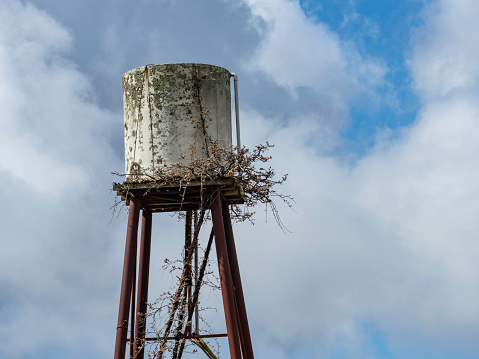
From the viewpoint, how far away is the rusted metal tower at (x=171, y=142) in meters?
13.6

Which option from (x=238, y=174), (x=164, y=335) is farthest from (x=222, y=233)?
(x=164, y=335)

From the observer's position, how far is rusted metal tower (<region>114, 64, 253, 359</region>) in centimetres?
1356

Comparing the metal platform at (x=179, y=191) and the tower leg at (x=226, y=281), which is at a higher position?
the metal platform at (x=179, y=191)

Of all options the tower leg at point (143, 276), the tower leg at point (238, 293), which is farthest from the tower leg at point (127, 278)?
the tower leg at point (238, 293)

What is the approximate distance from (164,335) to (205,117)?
128 inches

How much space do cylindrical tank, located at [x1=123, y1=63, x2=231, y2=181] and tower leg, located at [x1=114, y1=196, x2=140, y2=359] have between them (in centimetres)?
56

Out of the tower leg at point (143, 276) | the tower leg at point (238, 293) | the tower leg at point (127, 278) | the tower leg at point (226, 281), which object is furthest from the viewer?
the tower leg at point (143, 276)

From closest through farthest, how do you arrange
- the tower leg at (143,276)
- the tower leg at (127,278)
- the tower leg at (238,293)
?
the tower leg at (127,278), the tower leg at (238,293), the tower leg at (143,276)

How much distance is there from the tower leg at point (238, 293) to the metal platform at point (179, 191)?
0.43 m

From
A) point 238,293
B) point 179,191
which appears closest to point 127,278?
point 179,191

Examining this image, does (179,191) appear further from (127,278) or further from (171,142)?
(127,278)

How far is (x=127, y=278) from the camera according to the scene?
13.7 meters

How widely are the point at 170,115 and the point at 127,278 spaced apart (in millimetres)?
2425

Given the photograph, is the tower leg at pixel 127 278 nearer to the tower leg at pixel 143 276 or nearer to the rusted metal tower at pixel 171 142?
the rusted metal tower at pixel 171 142
